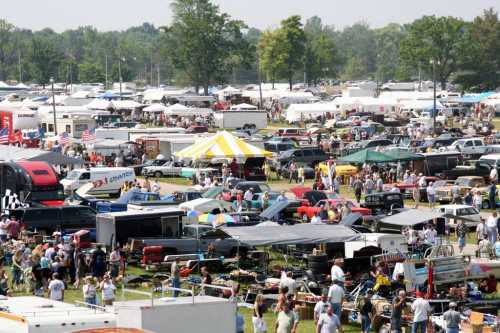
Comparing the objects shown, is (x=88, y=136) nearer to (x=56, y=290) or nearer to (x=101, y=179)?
(x=101, y=179)

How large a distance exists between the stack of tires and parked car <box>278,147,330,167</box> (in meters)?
27.0

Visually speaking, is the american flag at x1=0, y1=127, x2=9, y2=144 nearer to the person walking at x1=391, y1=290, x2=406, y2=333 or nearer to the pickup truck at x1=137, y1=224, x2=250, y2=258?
the pickup truck at x1=137, y1=224, x2=250, y2=258

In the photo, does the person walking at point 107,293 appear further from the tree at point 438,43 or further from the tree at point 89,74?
the tree at point 89,74

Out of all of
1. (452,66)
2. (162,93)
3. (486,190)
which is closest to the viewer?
(486,190)

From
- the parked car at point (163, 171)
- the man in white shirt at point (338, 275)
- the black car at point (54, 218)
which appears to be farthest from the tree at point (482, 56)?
the man in white shirt at point (338, 275)

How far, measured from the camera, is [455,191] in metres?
42.2

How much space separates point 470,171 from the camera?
47062 mm

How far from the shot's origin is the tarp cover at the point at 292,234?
27172mm

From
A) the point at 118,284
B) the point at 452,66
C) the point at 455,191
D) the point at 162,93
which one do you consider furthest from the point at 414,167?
the point at 452,66

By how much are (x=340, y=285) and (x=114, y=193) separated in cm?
2469

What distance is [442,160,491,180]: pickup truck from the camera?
154ft

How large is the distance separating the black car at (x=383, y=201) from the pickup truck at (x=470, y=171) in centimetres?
769

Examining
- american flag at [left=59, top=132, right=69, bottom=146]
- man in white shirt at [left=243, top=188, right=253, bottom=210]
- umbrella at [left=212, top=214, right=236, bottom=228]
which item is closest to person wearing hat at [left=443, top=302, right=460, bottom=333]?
umbrella at [left=212, top=214, right=236, bottom=228]

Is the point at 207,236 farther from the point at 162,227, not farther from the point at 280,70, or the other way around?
the point at 280,70
